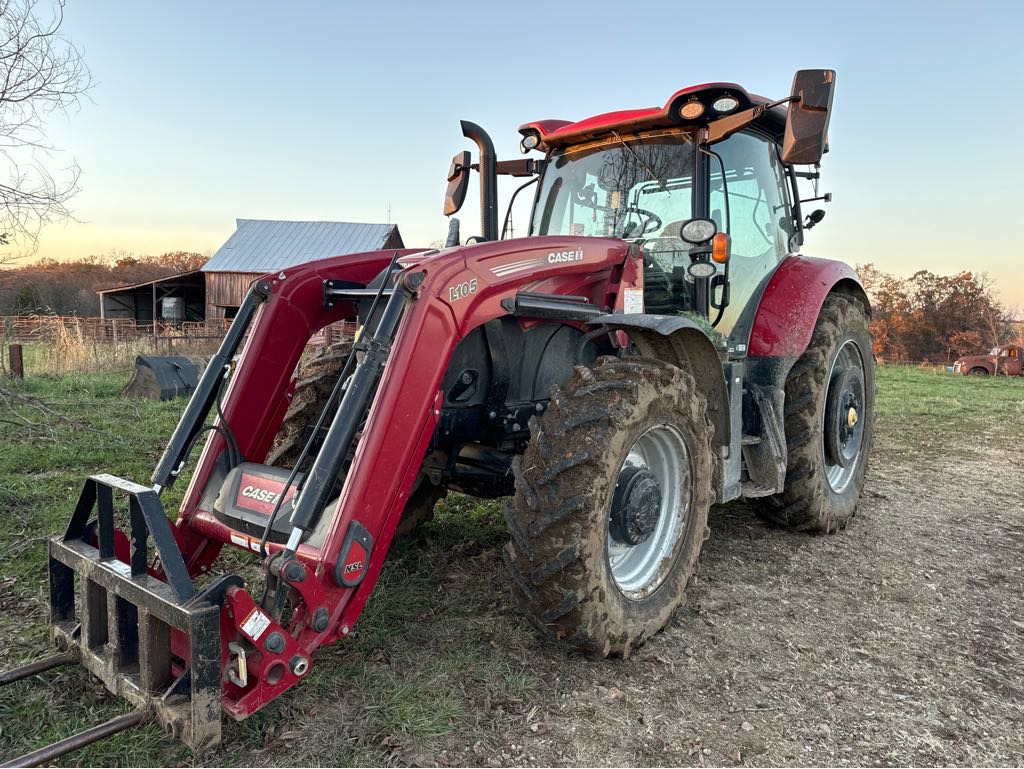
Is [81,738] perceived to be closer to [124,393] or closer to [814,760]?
[814,760]

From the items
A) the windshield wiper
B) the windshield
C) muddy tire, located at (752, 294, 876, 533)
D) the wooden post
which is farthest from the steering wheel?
the wooden post

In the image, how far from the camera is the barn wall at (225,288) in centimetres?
2894

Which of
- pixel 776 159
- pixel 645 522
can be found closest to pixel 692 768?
pixel 645 522

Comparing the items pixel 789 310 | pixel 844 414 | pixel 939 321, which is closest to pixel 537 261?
pixel 789 310

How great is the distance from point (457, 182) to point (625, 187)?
3.41ft

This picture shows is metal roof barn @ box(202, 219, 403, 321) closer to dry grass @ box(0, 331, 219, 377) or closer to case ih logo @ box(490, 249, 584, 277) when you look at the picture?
dry grass @ box(0, 331, 219, 377)

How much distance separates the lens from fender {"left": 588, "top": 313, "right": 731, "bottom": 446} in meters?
3.41

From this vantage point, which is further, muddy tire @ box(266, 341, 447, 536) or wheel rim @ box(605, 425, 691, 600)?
muddy tire @ box(266, 341, 447, 536)

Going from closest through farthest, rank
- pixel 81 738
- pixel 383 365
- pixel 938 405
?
pixel 81 738, pixel 383 365, pixel 938 405

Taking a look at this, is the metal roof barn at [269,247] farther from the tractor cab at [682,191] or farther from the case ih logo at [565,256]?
the case ih logo at [565,256]

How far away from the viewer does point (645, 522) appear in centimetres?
312

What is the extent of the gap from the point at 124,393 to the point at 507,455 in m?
7.98

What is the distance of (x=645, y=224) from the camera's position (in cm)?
411

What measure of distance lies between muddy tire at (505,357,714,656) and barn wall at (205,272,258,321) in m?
28.0
